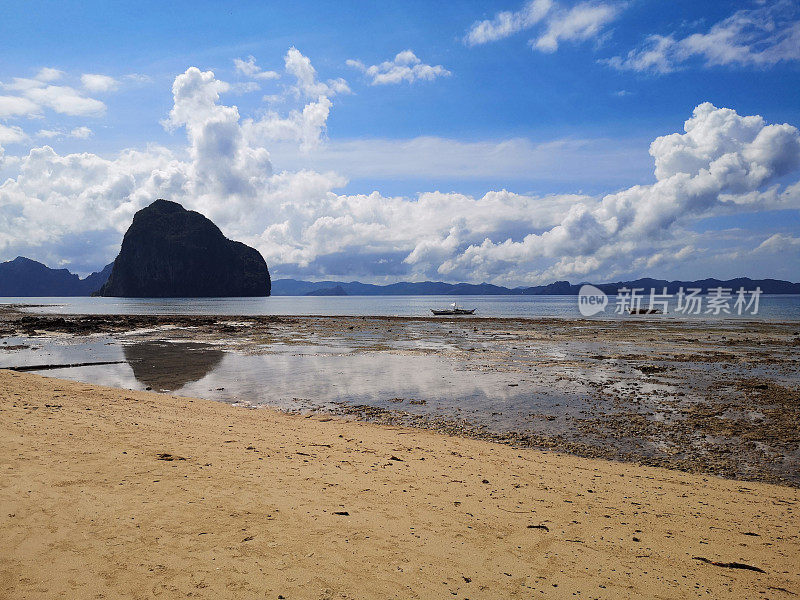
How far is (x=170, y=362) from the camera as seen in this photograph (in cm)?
2491

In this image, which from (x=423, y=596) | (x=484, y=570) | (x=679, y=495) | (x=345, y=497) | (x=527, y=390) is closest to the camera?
(x=423, y=596)

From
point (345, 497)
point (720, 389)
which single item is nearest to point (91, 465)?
point (345, 497)

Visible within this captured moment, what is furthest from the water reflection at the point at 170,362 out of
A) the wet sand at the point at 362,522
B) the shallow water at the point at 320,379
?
the wet sand at the point at 362,522

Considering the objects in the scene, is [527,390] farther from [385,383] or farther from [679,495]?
[679,495]

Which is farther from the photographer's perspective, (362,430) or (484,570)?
(362,430)

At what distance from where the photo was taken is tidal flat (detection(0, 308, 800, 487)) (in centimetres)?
1080

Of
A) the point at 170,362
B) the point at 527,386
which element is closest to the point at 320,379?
the point at 527,386

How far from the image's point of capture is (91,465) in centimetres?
780

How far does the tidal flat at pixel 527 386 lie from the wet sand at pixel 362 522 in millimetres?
1979

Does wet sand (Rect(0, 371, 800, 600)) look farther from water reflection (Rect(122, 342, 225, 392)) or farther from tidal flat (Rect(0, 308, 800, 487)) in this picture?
water reflection (Rect(122, 342, 225, 392))

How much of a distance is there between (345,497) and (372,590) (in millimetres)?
2366

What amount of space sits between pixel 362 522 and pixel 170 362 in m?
22.5

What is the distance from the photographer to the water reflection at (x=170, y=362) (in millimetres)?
19219

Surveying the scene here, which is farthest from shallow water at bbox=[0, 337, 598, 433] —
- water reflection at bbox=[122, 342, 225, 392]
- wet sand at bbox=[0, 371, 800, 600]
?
wet sand at bbox=[0, 371, 800, 600]
